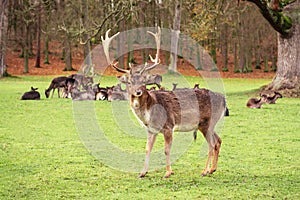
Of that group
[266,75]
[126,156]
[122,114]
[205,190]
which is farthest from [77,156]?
[266,75]

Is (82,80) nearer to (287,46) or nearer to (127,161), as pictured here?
(287,46)

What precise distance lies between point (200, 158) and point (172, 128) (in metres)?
1.66

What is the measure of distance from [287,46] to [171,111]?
48.0ft

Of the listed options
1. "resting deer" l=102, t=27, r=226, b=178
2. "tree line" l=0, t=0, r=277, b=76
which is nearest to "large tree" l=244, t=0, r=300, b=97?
"resting deer" l=102, t=27, r=226, b=178

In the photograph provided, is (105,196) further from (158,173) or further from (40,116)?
(40,116)

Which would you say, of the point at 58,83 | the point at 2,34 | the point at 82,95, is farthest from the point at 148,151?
the point at 2,34

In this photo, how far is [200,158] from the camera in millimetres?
9828

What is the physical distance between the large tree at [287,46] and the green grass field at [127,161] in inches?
216

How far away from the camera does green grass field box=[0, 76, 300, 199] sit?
7.43 metres

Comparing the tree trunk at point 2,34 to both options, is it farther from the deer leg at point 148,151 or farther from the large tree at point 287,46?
the deer leg at point 148,151

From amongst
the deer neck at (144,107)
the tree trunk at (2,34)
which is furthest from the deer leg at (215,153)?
the tree trunk at (2,34)

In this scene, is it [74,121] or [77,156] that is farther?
[74,121]

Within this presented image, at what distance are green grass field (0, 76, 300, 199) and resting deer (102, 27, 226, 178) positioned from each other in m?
0.42

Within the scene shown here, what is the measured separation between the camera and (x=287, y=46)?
22078 mm
